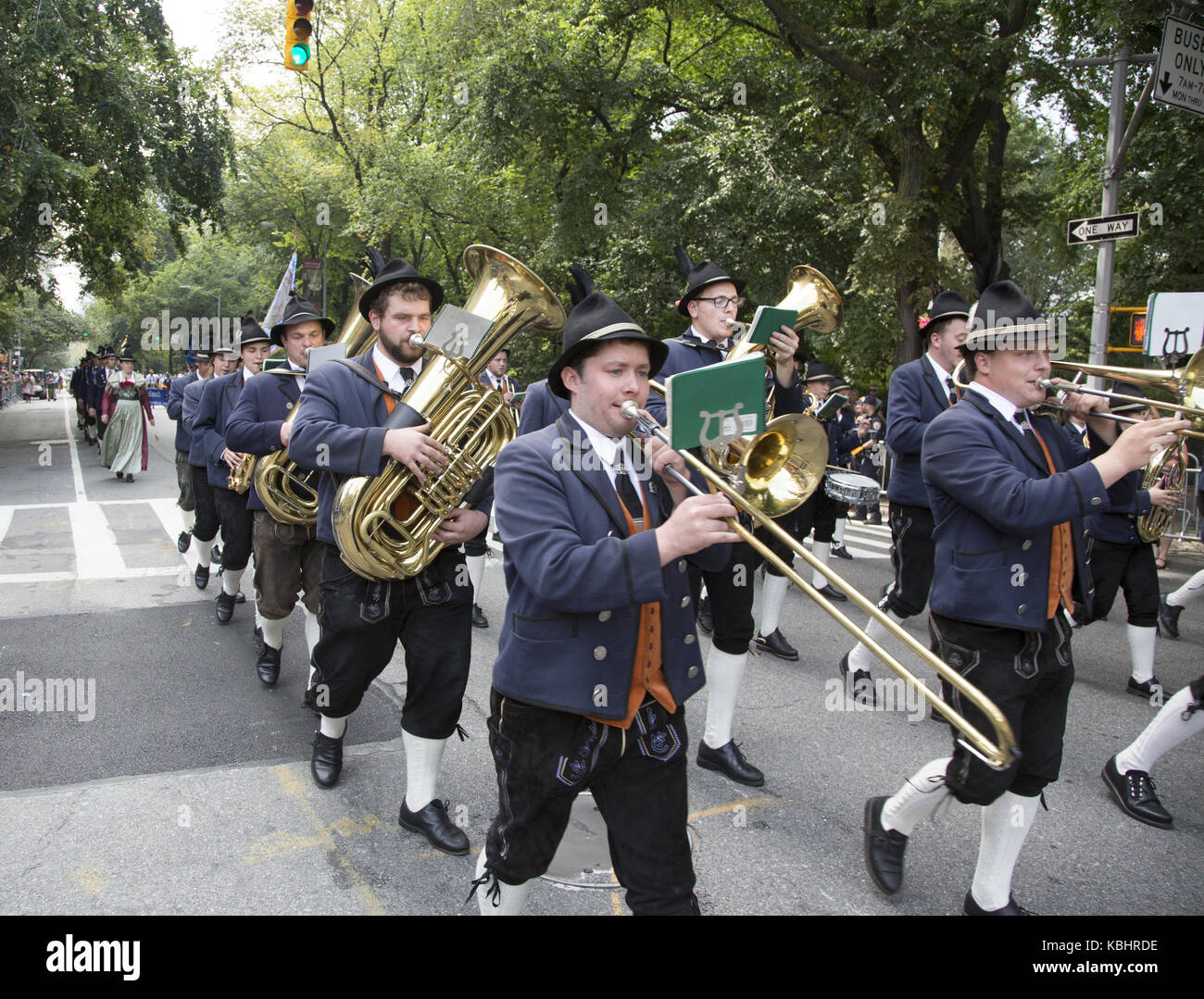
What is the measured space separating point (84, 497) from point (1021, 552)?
562 inches

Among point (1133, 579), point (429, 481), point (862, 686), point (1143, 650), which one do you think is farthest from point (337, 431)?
point (1143, 650)

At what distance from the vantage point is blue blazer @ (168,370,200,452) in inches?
356

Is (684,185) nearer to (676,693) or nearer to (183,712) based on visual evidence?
(183,712)

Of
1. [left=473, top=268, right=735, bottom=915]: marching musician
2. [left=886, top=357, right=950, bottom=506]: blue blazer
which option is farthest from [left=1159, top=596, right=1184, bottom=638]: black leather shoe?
[left=473, top=268, right=735, bottom=915]: marching musician

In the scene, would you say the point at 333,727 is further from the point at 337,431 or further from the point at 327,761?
the point at 337,431

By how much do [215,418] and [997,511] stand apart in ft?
18.6

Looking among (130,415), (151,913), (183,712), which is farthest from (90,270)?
(151,913)

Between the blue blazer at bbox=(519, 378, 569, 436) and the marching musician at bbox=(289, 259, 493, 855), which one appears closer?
the marching musician at bbox=(289, 259, 493, 855)

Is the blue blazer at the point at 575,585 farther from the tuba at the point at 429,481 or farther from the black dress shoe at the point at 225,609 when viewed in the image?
the black dress shoe at the point at 225,609

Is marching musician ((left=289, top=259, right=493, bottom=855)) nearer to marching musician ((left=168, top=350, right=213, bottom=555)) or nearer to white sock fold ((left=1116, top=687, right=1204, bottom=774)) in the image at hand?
white sock fold ((left=1116, top=687, right=1204, bottom=774))

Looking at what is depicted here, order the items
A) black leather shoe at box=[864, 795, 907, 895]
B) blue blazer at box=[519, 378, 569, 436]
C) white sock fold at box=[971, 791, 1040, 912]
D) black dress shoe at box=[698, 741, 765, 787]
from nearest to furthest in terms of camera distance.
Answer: white sock fold at box=[971, 791, 1040, 912] → black leather shoe at box=[864, 795, 907, 895] → black dress shoe at box=[698, 741, 765, 787] → blue blazer at box=[519, 378, 569, 436]

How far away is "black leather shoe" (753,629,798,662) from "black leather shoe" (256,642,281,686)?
3268 mm

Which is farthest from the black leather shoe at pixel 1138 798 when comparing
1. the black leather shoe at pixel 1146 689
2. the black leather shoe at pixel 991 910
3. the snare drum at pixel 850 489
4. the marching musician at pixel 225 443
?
the marching musician at pixel 225 443

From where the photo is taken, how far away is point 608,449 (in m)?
2.59
